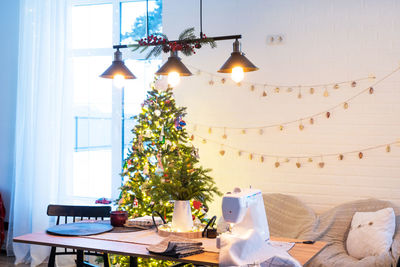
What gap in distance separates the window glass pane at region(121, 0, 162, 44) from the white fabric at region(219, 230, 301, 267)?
11.1 ft

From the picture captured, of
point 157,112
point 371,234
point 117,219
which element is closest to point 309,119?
point 371,234

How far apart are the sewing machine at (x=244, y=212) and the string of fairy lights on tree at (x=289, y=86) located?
216cm

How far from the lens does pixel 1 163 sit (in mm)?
5551

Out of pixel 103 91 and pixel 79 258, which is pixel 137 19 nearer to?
pixel 103 91

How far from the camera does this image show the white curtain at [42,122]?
5090 mm

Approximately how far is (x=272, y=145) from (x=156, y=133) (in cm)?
115

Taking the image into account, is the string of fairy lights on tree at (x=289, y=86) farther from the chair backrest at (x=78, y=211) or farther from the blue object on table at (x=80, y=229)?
the blue object on table at (x=80, y=229)

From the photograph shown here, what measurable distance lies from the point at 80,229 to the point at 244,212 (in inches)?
45.3

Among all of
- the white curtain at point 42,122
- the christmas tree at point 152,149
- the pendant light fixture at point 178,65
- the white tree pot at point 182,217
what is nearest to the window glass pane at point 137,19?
the white curtain at point 42,122

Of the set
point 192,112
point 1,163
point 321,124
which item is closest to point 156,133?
point 192,112

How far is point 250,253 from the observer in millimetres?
2223

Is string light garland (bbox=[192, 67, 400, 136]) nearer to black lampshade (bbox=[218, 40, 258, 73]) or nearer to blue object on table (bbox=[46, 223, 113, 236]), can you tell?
black lampshade (bbox=[218, 40, 258, 73])

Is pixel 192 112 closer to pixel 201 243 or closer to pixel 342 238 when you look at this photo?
pixel 342 238

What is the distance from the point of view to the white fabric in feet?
7.11
